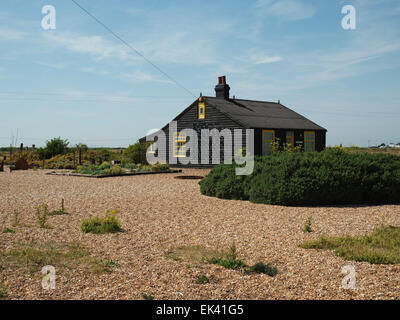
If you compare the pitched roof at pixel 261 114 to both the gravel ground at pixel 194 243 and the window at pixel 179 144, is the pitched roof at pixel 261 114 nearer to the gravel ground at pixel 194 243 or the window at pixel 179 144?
the window at pixel 179 144

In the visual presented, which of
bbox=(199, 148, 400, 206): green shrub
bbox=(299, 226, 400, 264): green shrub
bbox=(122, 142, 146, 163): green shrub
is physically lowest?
bbox=(299, 226, 400, 264): green shrub

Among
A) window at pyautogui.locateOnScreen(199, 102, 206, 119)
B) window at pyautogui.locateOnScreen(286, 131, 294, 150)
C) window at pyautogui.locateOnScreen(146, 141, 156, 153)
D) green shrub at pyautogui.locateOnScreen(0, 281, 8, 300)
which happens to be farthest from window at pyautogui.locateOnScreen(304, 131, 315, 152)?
green shrub at pyautogui.locateOnScreen(0, 281, 8, 300)

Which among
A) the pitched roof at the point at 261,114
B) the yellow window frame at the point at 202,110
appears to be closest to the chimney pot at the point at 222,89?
the pitched roof at the point at 261,114

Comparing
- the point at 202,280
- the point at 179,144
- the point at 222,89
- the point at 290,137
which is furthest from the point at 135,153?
the point at 202,280

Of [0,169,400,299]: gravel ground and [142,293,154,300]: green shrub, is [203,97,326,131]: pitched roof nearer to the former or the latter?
[0,169,400,299]: gravel ground

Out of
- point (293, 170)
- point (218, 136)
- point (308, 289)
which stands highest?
point (218, 136)

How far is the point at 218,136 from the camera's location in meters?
26.0

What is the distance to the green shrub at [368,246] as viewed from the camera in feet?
19.2

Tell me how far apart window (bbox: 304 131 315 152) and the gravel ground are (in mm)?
18144

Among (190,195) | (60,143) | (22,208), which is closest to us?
(22,208)

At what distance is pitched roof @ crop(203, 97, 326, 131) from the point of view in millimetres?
25436
